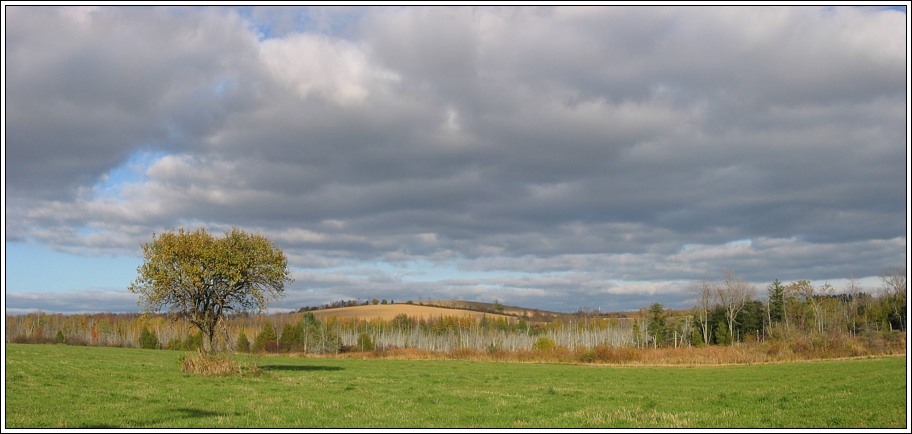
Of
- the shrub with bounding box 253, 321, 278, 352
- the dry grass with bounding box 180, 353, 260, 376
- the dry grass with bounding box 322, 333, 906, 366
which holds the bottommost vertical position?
the shrub with bounding box 253, 321, 278, 352

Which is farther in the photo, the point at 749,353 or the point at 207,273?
the point at 749,353

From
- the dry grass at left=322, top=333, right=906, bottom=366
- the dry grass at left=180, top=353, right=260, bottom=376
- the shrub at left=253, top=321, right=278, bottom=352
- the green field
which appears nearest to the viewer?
the green field

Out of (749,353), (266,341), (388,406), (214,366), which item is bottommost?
(266,341)

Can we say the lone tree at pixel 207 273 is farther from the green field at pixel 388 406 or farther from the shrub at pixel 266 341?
the shrub at pixel 266 341

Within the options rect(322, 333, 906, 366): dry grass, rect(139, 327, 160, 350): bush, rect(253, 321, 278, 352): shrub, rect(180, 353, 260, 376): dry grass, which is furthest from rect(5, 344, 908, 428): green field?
rect(139, 327, 160, 350): bush

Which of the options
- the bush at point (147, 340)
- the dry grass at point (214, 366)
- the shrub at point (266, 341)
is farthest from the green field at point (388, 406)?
the bush at point (147, 340)

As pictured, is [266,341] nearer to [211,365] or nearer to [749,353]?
[749,353]

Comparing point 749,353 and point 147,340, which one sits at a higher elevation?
point 749,353

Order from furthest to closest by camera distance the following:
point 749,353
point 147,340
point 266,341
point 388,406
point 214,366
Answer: point 266,341 < point 147,340 < point 749,353 < point 214,366 < point 388,406

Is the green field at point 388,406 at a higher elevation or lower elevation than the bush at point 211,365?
higher

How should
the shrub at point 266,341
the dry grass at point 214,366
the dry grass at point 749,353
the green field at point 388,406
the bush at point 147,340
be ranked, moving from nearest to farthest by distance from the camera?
the green field at point 388,406 < the dry grass at point 214,366 < the dry grass at point 749,353 < the shrub at point 266,341 < the bush at point 147,340

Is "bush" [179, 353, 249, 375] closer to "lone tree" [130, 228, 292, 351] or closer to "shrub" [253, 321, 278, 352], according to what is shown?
"lone tree" [130, 228, 292, 351]

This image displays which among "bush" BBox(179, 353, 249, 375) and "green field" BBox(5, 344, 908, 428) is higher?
"green field" BBox(5, 344, 908, 428)

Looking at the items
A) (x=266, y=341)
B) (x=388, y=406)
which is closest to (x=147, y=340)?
(x=266, y=341)
